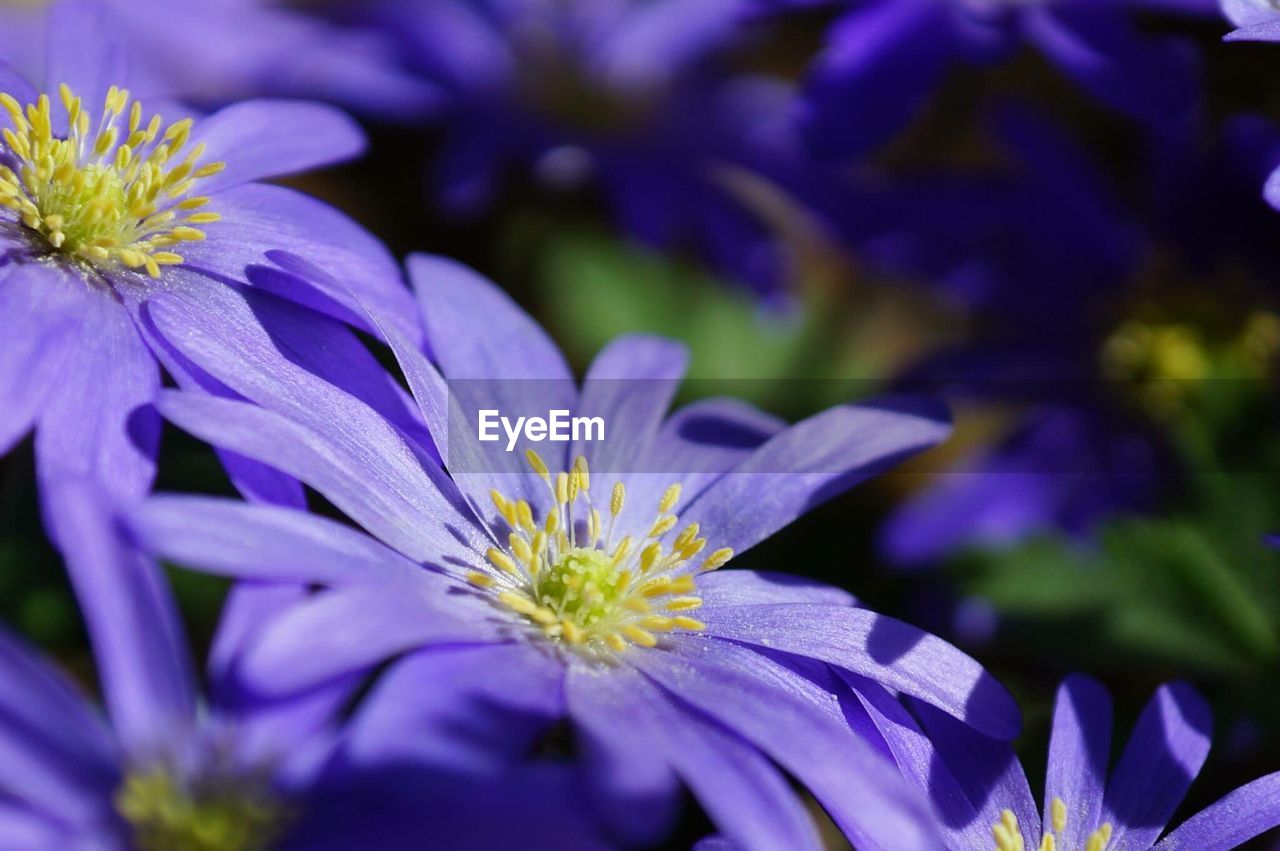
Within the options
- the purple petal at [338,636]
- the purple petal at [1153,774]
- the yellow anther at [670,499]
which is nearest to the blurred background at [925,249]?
the purple petal at [1153,774]

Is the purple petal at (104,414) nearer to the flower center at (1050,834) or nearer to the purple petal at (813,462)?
the purple petal at (813,462)

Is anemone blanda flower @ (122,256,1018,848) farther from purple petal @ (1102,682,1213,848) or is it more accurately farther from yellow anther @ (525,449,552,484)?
purple petal @ (1102,682,1213,848)

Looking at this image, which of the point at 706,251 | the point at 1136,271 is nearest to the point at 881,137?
the point at 1136,271

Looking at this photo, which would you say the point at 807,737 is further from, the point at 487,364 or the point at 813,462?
the point at 487,364

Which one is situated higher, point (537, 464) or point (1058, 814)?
point (537, 464)

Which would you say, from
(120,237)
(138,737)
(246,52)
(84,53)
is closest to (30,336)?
(120,237)

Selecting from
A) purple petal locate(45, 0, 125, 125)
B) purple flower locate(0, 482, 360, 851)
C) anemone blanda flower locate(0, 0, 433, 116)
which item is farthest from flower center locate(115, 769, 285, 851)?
anemone blanda flower locate(0, 0, 433, 116)

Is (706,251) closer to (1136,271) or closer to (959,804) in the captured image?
(1136,271)
